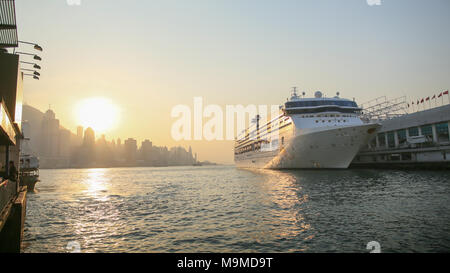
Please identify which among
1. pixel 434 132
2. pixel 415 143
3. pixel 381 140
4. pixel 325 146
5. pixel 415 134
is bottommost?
pixel 325 146

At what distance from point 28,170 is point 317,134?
148 ft

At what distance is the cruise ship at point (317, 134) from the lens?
43969 millimetres

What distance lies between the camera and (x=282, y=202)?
18.5m

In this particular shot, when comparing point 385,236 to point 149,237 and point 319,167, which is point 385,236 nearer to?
point 149,237

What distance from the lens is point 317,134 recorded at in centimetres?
4488

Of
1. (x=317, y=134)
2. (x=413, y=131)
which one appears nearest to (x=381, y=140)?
(x=413, y=131)

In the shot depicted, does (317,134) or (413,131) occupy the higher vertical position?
(413,131)

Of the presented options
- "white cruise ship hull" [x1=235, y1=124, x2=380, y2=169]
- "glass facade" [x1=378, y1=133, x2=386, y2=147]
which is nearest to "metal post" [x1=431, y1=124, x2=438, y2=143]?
"white cruise ship hull" [x1=235, y1=124, x2=380, y2=169]

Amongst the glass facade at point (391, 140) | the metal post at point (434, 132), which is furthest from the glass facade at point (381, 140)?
the metal post at point (434, 132)

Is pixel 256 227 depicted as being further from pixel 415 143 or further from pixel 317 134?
pixel 415 143

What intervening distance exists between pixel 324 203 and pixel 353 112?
43250 millimetres

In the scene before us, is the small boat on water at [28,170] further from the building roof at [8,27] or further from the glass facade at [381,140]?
the glass facade at [381,140]

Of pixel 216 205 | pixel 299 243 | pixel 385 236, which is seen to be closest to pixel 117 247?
pixel 299 243

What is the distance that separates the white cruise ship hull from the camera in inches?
Result: 1704
